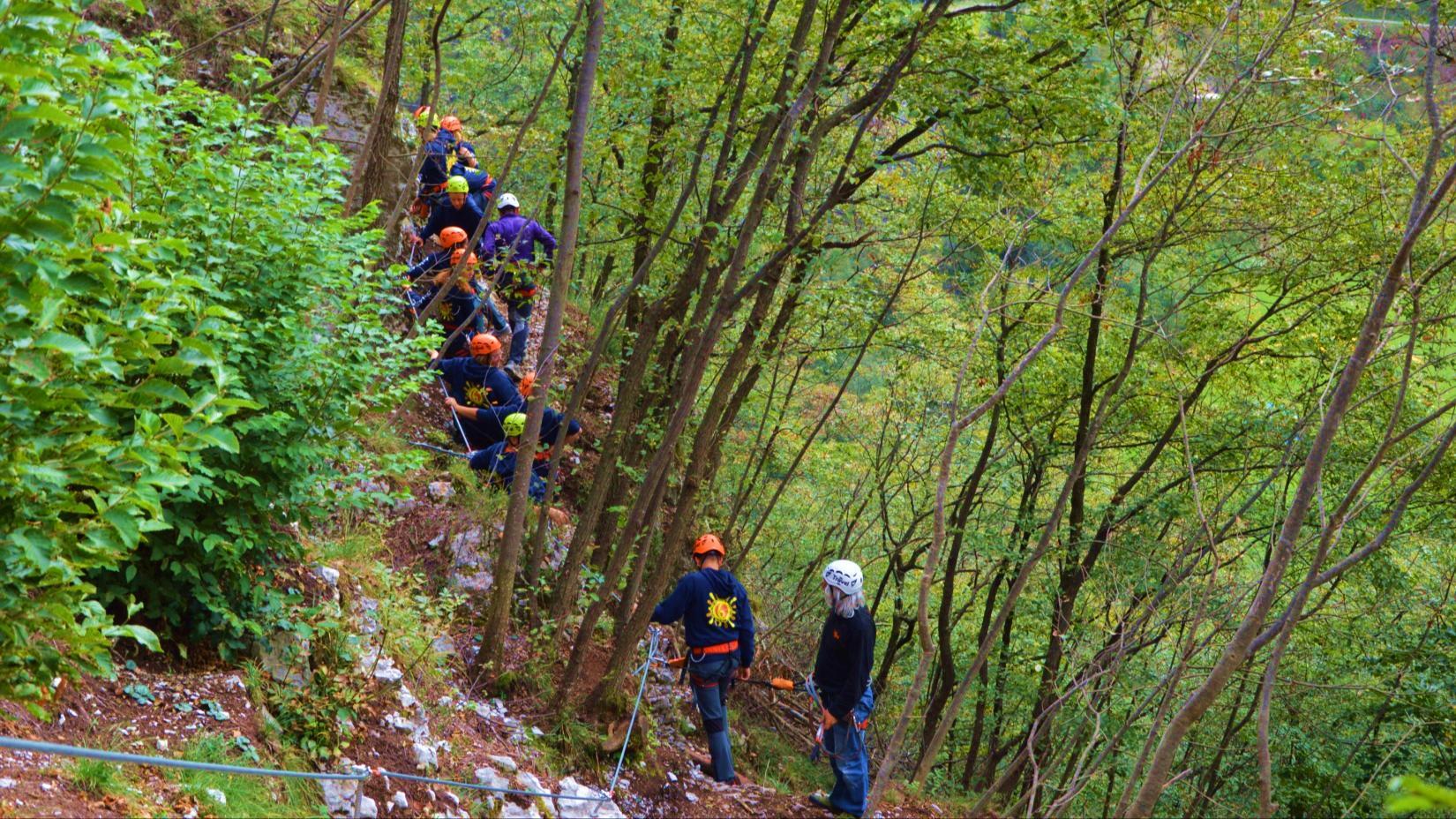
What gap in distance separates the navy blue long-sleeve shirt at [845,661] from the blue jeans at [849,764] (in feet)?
0.50

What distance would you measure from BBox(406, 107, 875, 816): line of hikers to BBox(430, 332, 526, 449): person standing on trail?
0.04ft

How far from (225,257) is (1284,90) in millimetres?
10185

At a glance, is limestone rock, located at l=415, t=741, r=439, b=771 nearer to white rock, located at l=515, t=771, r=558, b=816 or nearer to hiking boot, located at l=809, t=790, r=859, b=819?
white rock, located at l=515, t=771, r=558, b=816

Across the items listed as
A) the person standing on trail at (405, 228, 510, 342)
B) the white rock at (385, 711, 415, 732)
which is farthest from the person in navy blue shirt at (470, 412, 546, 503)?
the white rock at (385, 711, 415, 732)

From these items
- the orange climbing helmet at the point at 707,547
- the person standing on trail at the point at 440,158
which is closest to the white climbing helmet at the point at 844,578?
the orange climbing helmet at the point at 707,547

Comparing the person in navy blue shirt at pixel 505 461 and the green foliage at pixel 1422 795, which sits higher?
the green foliage at pixel 1422 795

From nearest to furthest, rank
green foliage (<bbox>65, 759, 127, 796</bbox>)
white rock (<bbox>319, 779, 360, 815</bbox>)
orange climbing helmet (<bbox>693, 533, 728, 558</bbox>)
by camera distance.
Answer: green foliage (<bbox>65, 759, 127, 796</bbox>) < white rock (<bbox>319, 779, 360, 815</bbox>) < orange climbing helmet (<bbox>693, 533, 728, 558</bbox>)

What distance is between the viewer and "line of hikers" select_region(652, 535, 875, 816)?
356 inches

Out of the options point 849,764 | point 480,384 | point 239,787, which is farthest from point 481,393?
point 239,787

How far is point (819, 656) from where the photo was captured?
9.54 metres

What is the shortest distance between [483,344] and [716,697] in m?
4.15

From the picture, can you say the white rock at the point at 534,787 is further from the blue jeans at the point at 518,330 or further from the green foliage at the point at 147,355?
the blue jeans at the point at 518,330

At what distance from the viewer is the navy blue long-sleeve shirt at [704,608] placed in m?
9.02

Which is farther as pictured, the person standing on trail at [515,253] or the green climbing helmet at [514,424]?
the person standing on trail at [515,253]
